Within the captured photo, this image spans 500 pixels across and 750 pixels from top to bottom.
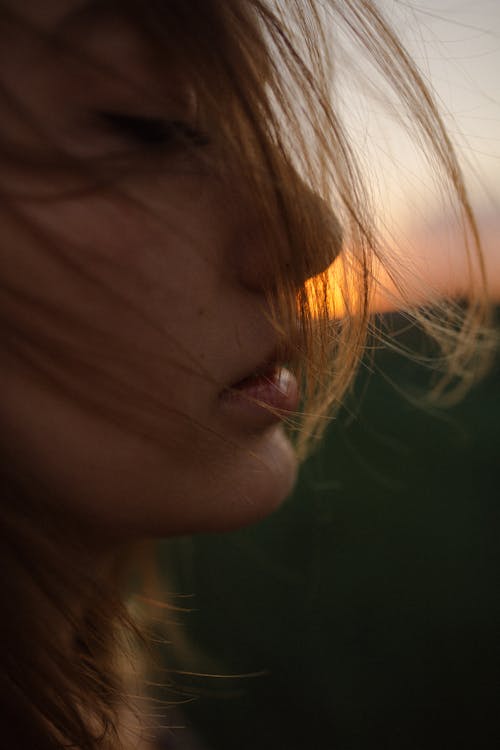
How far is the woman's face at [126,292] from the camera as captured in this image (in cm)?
37

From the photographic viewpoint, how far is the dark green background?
1181 mm

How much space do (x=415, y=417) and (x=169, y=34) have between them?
1998 mm

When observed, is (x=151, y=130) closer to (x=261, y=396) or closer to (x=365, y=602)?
(x=261, y=396)

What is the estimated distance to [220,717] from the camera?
1.25 m

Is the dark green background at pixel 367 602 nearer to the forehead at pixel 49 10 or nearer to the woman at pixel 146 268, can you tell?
the woman at pixel 146 268

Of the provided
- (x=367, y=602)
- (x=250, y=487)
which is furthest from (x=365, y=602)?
(x=250, y=487)

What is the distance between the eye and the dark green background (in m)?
0.38

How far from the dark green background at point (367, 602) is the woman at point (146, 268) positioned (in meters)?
0.29

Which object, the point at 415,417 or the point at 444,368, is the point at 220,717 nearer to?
the point at 444,368

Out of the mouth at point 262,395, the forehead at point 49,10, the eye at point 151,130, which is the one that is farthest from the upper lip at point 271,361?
the forehead at point 49,10

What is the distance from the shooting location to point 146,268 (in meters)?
0.40

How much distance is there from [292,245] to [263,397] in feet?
0.46

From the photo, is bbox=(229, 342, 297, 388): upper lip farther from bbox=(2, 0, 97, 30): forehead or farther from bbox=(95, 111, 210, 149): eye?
bbox=(2, 0, 97, 30): forehead

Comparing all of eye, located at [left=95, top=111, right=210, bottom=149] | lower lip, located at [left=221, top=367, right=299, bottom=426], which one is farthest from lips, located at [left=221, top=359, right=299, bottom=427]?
eye, located at [left=95, top=111, right=210, bottom=149]
